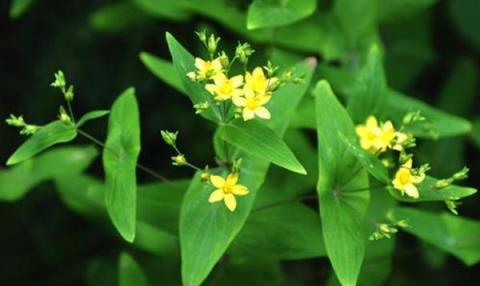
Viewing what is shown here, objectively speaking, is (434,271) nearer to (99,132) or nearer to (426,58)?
(426,58)

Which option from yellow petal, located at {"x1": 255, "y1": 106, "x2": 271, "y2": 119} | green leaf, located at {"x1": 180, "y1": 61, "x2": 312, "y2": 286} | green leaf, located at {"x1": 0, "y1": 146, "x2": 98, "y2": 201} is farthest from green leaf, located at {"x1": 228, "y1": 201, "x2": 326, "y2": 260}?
green leaf, located at {"x1": 0, "y1": 146, "x2": 98, "y2": 201}

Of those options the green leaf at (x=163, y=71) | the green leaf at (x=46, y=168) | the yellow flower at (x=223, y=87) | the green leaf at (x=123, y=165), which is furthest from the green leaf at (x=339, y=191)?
the green leaf at (x=46, y=168)

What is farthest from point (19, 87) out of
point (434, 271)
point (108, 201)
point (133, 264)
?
point (434, 271)

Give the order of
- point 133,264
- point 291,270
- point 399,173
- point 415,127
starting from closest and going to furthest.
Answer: point 399,173 < point 133,264 < point 415,127 < point 291,270

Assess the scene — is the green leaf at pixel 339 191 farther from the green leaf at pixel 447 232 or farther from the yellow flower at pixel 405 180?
the green leaf at pixel 447 232

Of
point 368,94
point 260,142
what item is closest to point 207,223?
point 260,142

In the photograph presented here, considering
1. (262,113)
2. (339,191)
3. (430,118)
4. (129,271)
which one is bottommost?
(129,271)

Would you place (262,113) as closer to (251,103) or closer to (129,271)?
(251,103)
